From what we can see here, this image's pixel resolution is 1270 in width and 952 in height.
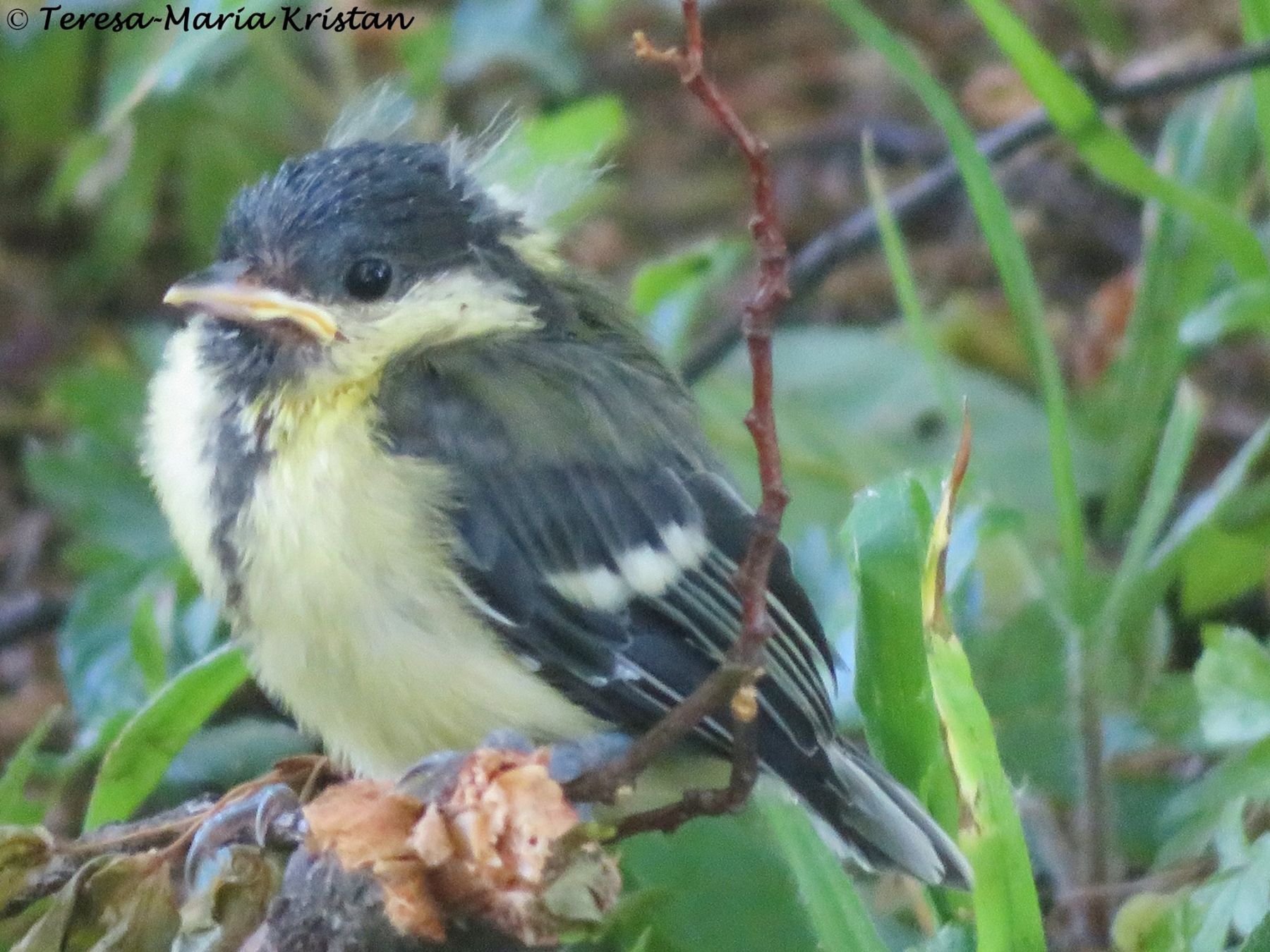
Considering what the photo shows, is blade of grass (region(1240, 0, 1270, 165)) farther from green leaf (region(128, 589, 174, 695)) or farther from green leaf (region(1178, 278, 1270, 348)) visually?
green leaf (region(128, 589, 174, 695))

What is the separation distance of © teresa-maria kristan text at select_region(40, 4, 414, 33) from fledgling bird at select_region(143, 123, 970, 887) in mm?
276

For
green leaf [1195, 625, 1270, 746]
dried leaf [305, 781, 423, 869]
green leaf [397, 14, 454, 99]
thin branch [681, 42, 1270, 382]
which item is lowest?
green leaf [1195, 625, 1270, 746]

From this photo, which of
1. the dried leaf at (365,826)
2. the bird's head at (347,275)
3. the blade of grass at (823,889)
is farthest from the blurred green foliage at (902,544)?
the bird's head at (347,275)

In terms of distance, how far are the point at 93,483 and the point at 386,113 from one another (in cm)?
55

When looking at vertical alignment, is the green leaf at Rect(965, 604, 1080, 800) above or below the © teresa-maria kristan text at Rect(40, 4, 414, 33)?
below

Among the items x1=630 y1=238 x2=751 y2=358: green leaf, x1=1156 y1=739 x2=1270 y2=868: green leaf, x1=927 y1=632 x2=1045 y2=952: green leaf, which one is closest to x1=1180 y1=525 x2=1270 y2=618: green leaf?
x1=1156 y1=739 x2=1270 y2=868: green leaf

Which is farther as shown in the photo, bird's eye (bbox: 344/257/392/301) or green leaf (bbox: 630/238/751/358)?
green leaf (bbox: 630/238/751/358)

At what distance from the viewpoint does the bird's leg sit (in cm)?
81

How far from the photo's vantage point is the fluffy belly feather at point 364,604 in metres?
0.88

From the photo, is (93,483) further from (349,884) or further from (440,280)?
(349,884)

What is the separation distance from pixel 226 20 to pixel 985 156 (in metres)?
0.67

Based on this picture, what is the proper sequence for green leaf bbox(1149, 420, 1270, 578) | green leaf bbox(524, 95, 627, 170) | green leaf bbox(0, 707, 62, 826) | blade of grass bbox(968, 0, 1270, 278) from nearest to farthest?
1. green leaf bbox(0, 707, 62, 826)
2. blade of grass bbox(968, 0, 1270, 278)
3. green leaf bbox(1149, 420, 1270, 578)
4. green leaf bbox(524, 95, 627, 170)

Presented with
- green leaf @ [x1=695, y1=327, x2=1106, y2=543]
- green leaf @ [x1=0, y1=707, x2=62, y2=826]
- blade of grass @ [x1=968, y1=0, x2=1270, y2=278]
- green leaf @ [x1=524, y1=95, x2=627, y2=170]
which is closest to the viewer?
green leaf @ [x1=0, y1=707, x2=62, y2=826]

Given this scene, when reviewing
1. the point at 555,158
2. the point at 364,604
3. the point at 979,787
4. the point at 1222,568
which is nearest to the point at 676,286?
the point at 555,158
